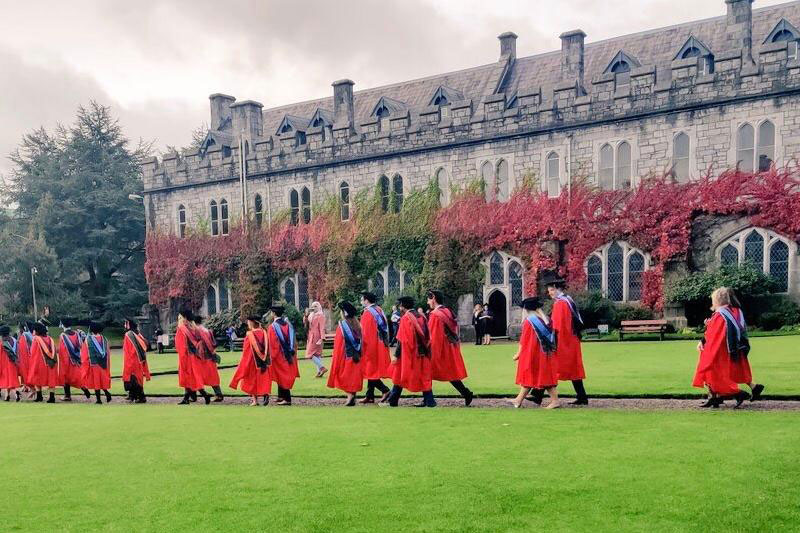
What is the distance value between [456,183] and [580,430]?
23.5 m

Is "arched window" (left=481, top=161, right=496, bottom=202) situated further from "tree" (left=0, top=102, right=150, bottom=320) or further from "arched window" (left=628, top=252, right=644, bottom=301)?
"tree" (left=0, top=102, right=150, bottom=320)

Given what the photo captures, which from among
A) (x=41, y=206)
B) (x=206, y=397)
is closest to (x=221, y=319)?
(x=41, y=206)

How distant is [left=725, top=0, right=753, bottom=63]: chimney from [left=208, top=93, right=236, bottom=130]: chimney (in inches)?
1076

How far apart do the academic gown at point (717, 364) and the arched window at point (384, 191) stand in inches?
922

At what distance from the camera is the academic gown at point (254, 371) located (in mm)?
13305

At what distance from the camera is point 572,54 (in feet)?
102

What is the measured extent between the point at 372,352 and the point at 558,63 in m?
24.2

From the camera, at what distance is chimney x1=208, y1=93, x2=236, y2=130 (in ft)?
139

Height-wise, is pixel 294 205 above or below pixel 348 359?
above

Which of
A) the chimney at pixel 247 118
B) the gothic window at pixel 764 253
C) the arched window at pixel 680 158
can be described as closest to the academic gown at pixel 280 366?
the gothic window at pixel 764 253

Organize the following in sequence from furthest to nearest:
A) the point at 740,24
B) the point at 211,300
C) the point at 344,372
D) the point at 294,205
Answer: the point at 211,300 < the point at 294,205 < the point at 740,24 < the point at 344,372

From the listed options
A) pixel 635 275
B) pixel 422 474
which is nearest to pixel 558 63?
pixel 635 275

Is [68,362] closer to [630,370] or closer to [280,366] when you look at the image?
[280,366]

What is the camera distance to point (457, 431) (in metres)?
8.66
